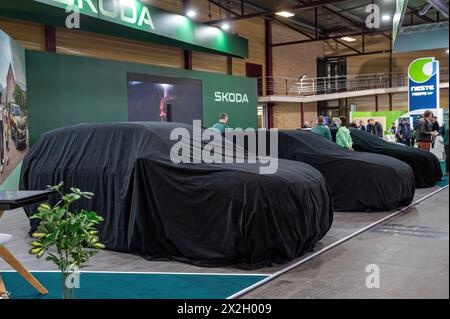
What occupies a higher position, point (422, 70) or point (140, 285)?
point (422, 70)

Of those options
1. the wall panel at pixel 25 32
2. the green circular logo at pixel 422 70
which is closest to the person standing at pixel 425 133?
the green circular logo at pixel 422 70

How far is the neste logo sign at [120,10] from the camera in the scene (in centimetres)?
966

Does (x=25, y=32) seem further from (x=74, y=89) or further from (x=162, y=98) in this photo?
(x=162, y=98)

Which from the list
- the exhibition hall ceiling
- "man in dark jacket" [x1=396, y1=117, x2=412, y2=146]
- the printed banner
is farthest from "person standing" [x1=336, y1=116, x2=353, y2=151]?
the exhibition hall ceiling

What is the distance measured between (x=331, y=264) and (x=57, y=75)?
8442 millimetres

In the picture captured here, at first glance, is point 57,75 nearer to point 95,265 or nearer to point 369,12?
point 95,265

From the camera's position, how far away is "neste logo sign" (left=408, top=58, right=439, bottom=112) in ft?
44.1

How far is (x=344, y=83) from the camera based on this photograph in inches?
1072

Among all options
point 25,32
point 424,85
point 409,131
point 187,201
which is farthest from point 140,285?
point 409,131

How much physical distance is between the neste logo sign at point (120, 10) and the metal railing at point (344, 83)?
12.0 metres

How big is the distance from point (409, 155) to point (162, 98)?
300 inches

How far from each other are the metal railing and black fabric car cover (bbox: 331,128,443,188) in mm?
14193

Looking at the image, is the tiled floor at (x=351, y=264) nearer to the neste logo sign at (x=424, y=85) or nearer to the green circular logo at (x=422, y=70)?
the neste logo sign at (x=424, y=85)

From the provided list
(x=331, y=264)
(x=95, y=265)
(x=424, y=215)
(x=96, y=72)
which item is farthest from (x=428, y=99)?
(x=95, y=265)
